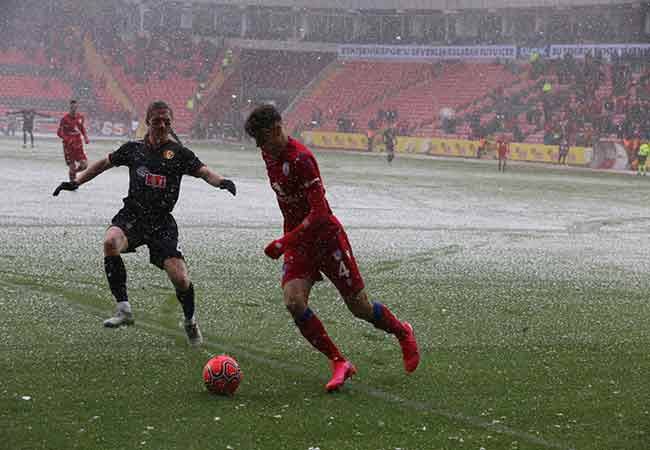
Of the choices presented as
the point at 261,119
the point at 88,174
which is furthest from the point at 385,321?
the point at 88,174

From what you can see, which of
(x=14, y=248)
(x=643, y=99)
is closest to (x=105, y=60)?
(x=643, y=99)

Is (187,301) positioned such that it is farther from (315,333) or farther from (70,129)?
(70,129)

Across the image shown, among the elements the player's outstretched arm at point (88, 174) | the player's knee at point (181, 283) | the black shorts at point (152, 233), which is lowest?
the player's knee at point (181, 283)

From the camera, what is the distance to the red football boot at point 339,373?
20.1ft

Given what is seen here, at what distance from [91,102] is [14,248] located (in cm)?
5006

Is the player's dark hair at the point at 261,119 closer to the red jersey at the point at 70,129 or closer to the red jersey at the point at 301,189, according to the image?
the red jersey at the point at 301,189

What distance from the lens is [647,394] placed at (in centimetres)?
618

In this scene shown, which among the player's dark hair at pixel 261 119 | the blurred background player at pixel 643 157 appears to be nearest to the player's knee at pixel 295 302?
the player's dark hair at pixel 261 119

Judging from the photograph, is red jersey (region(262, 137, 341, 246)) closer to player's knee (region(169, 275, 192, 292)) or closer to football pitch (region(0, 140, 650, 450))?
football pitch (region(0, 140, 650, 450))

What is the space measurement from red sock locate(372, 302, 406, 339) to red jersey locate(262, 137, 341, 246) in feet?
2.21

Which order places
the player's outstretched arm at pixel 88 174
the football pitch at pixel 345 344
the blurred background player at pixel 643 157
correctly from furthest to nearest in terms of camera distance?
the blurred background player at pixel 643 157 → the player's outstretched arm at pixel 88 174 → the football pitch at pixel 345 344

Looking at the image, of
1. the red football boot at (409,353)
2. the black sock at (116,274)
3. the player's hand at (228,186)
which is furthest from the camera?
the black sock at (116,274)

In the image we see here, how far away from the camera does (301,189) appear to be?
20.1 ft

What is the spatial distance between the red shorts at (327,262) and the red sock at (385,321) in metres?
0.25
